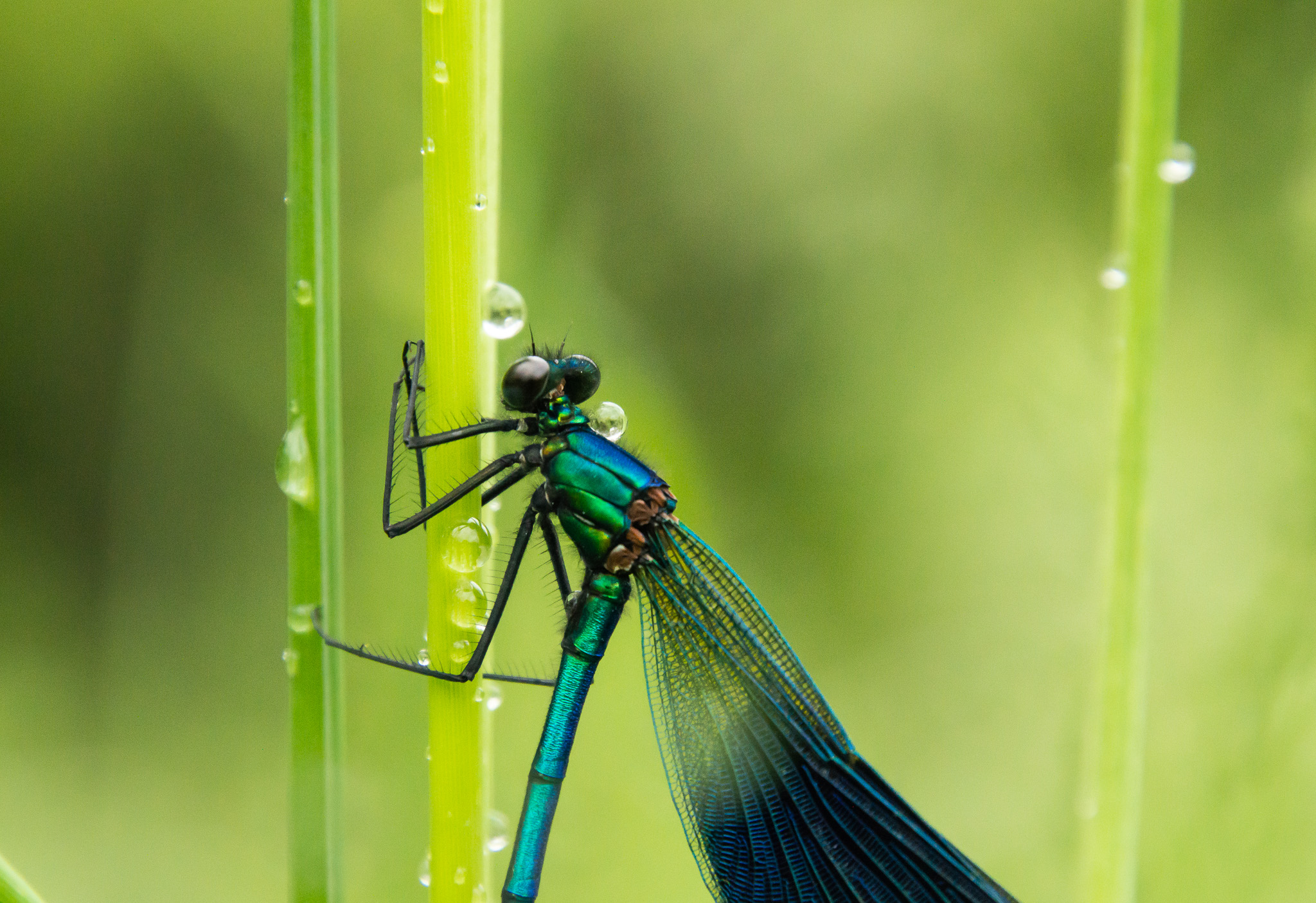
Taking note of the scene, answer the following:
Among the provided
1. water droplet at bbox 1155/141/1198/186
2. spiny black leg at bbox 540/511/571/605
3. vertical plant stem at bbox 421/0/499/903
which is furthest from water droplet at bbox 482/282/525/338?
water droplet at bbox 1155/141/1198/186

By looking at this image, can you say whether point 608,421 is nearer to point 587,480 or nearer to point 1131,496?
point 587,480

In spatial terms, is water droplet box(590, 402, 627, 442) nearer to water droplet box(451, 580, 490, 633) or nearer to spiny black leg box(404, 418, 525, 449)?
spiny black leg box(404, 418, 525, 449)

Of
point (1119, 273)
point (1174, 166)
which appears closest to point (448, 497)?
point (1119, 273)

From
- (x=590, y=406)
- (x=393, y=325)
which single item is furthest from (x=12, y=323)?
(x=590, y=406)

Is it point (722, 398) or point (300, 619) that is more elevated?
point (722, 398)

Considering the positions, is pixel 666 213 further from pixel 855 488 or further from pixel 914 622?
pixel 914 622

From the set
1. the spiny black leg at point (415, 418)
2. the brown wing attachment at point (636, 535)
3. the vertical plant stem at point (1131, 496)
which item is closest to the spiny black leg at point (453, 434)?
the spiny black leg at point (415, 418)

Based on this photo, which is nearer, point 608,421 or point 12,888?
point 12,888
